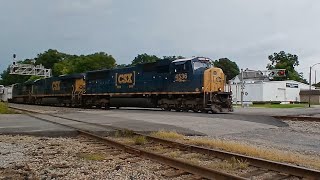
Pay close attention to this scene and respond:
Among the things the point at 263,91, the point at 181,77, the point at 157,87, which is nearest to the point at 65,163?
the point at 181,77

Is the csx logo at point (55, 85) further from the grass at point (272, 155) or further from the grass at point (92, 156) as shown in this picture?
the grass at point (92, 156)

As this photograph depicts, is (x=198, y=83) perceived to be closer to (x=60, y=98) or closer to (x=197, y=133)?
(x=197, y=133)

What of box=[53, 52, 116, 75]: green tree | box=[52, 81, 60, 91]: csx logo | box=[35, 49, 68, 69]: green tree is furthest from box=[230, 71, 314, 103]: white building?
box=[35, 49, 68, 69]: green tree

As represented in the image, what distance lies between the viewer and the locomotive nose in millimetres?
22609

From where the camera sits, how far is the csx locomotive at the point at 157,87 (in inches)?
901

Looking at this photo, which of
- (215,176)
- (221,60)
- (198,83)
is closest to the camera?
(215,176)

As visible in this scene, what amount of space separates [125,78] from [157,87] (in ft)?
14.3

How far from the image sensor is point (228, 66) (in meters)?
122

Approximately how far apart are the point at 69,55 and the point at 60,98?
308 feet

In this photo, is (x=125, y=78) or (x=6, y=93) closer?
(x=125, y=78)

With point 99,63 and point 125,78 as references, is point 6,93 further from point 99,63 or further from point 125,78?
point 125,78

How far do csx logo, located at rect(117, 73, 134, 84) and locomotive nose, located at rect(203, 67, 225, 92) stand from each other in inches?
293

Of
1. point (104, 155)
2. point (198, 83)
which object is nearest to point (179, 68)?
point (198, 83)

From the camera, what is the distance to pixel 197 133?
12320 millimetres
